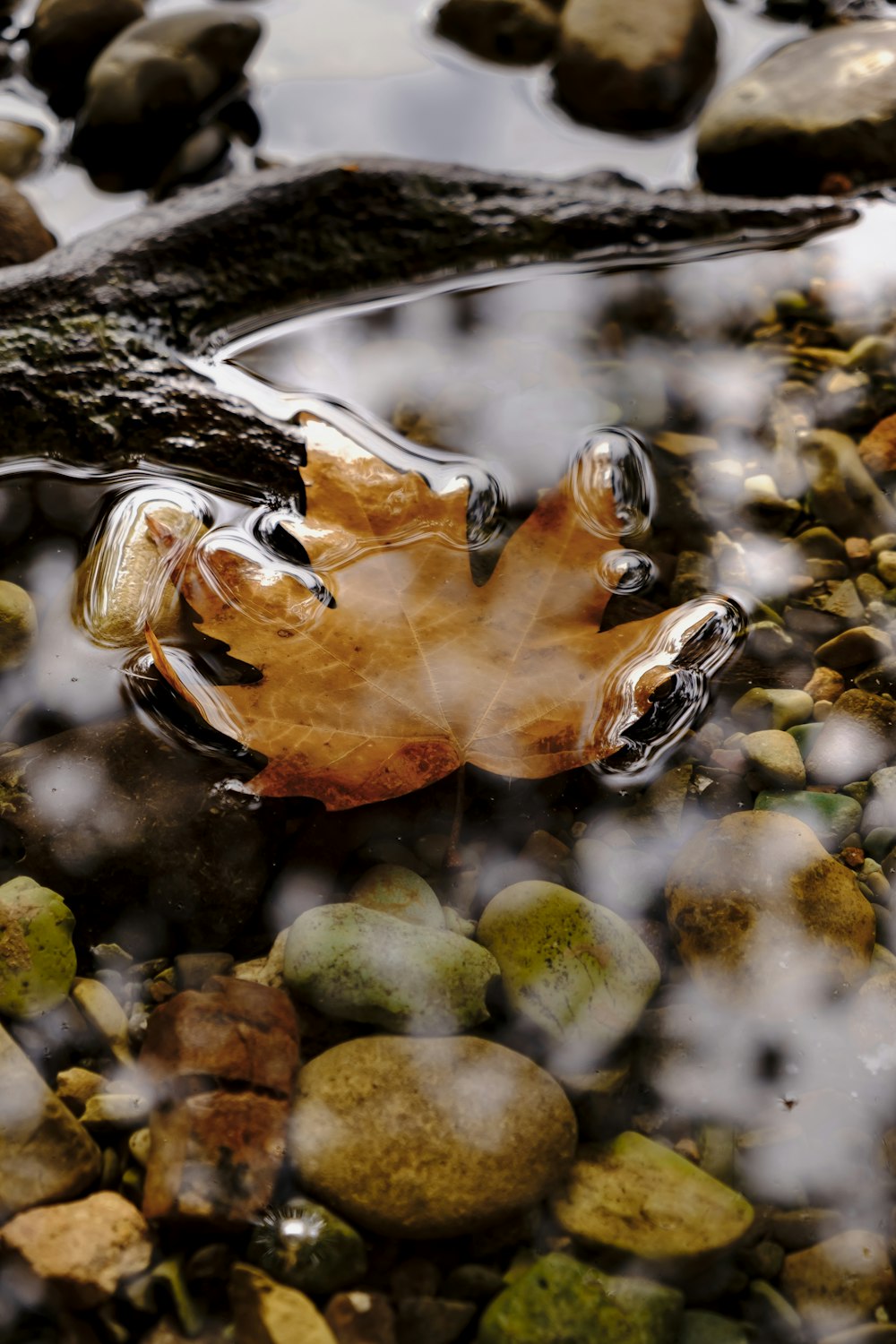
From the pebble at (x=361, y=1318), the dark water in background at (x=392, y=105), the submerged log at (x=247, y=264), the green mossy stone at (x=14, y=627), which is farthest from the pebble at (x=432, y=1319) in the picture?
the dark water in background at (x=392, y=105)

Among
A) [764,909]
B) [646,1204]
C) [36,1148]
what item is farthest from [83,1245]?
[764,909]

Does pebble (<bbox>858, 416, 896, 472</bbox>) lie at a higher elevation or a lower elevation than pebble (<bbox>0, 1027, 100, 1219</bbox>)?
higher

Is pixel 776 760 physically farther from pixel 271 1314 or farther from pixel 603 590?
pixel 271 1314

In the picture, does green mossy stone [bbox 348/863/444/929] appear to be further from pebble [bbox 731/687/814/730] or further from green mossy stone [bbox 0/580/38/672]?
green mossy stone [bbox 0/580/38/672]

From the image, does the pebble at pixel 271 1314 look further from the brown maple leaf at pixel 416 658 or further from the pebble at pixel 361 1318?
the brown maple leaf at pixel 416 658

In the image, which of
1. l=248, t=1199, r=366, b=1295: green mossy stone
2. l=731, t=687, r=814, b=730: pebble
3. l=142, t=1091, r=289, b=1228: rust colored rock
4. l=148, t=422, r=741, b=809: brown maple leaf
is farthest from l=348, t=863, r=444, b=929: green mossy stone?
l=731, t=687, r=814, b=730: pebble

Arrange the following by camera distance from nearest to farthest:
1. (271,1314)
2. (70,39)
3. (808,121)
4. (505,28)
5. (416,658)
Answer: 1. (271,1314)
2. (416,658)
3. (808,121)
4. (70,39)
5. (505,28)
